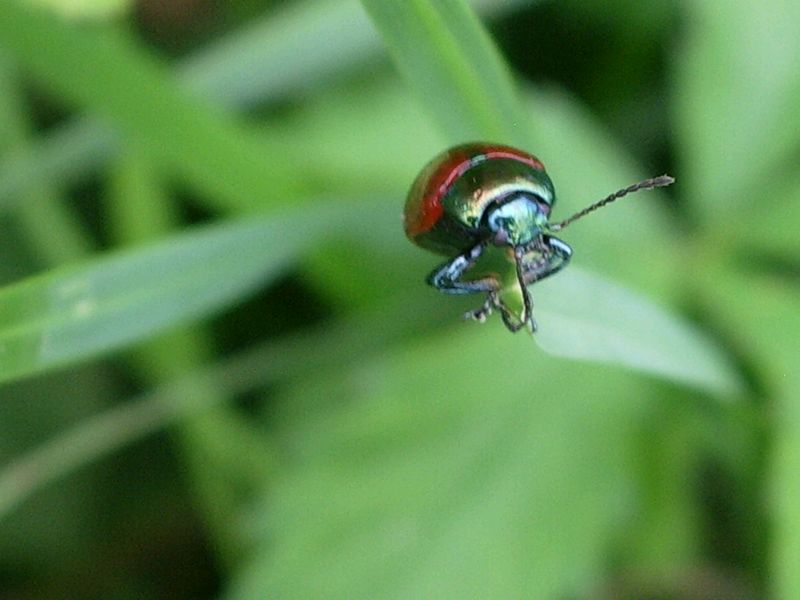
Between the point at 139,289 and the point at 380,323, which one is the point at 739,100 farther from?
the point at 139,289

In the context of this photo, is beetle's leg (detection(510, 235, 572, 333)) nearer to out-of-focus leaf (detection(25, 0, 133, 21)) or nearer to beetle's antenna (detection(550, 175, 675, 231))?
beetle's antenna (detection(550, 175, 675, 231))

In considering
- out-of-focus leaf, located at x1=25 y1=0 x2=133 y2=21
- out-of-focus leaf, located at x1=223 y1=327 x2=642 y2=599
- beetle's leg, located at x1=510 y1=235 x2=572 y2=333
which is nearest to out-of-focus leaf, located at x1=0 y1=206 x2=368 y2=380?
Result: beetle's leg, located at x1=510 y1=235 x2=572 y2=333

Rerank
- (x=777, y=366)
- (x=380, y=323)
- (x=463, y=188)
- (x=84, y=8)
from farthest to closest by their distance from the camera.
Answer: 1. (x=380, y=323)
2. (x=84, y=8)
3. (x=777, y=366)
4. (x=463, y=188)

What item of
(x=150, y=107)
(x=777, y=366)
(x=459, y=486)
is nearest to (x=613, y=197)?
(x=777, y=366)

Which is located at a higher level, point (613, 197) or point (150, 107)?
point (150, 107)

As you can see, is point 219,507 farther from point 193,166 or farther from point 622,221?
point 622,221

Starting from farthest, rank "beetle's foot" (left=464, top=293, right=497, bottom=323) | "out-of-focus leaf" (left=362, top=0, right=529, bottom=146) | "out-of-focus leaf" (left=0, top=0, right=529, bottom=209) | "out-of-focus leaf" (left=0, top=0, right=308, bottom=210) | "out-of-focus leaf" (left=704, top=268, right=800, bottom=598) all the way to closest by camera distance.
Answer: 1. "out-of-focus leaf" (left=0, top=0, right=529, bottom=209)
2. "out-of-focus leaf" (left=0, top=0, right=308, bottom=210)
3. "out-of-focus leaf" (left=704, top=268, right=800, bottom=598)
4. "beetle's foot" (left=464, top=293, right=497, bottom=323)
5. "out-of-focus leaf" (left=362, top=0, right=529, bottom=146)

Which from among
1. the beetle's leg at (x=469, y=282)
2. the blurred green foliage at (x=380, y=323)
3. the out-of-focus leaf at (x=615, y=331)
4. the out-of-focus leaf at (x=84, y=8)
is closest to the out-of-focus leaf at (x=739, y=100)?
the blurred green foliage at (x=380, y=323)
